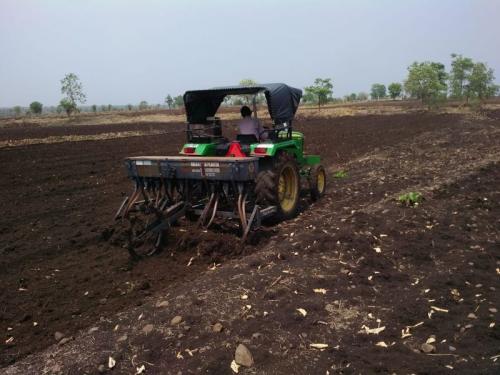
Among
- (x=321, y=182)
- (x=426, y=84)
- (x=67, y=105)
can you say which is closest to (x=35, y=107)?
(x=67, y=105)

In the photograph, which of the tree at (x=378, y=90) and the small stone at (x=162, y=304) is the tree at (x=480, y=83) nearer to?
the small stone at (x=162, y=304)

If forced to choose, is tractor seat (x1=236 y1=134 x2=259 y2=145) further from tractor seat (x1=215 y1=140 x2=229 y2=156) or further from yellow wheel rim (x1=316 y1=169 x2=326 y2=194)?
yellow wheel rim (x1=316 y1=169 x2=326 y2=194)

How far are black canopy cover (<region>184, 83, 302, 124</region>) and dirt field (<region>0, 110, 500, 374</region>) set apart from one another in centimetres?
193

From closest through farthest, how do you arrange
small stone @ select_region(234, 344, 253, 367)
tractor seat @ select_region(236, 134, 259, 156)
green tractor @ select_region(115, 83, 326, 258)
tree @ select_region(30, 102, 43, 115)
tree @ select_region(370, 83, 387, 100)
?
small stone @ select_region(234, 344, 253, 367), green tractor @ select_region(115, 83, 326, 258), tractor seat @ select_region(236, 134, 259, 156), tree @ select_region(30, 102, 43, 115), tree @ select_region(370, 83, 387, 100)

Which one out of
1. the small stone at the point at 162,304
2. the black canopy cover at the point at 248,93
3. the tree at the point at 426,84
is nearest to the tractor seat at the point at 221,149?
the black canopy cover at the point at 248,93

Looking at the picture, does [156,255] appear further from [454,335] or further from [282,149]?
[454,335]

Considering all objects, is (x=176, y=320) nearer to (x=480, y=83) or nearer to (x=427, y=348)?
(x=427, y=348)

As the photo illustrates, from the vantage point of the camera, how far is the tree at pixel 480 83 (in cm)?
4559

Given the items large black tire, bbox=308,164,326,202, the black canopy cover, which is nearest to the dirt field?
large black tire, bbox=308,164,326,202

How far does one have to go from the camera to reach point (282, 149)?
307 inches

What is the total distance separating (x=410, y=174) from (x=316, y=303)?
7517mm

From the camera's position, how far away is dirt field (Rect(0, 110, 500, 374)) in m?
3.87

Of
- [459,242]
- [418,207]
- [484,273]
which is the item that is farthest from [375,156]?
[484,273]

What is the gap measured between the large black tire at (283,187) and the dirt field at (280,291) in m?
0.38
